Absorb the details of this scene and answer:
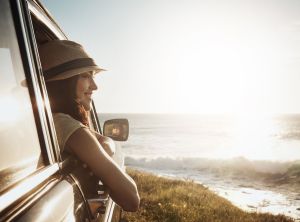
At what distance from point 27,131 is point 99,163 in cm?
48

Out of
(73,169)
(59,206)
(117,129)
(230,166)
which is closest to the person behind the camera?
(59,206)

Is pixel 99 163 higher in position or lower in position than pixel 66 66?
lower

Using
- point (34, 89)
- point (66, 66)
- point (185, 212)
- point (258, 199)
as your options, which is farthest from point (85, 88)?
point (258, 199)

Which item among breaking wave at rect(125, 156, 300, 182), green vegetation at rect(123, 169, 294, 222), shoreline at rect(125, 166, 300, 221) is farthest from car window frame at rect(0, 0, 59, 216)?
breaking wave at rect(125, 156, 300, 182)

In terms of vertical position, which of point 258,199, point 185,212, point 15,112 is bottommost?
point 258,199

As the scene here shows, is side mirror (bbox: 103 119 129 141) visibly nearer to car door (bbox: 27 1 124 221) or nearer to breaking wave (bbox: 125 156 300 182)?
car door (bbox: 27 1 124 221)

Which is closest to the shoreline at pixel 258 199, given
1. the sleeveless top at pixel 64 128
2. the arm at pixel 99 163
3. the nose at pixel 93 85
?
the nose at pixel 93 85

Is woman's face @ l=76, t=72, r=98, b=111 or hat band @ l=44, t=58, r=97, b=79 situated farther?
woman's face @ l=76, t=72, r=98, b=111

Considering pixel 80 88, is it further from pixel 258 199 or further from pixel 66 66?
pixel 258 199

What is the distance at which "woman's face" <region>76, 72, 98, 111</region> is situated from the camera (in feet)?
6.93

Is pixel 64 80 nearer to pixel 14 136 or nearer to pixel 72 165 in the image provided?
pixel 72 165

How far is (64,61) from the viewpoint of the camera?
191 centimetres

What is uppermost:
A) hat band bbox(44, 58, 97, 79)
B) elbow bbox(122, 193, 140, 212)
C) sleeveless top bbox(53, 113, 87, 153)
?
hat band bbox(44, 58, 97, 79)

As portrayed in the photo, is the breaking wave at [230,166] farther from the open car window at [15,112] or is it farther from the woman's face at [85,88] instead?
the open car window at [15,112]
